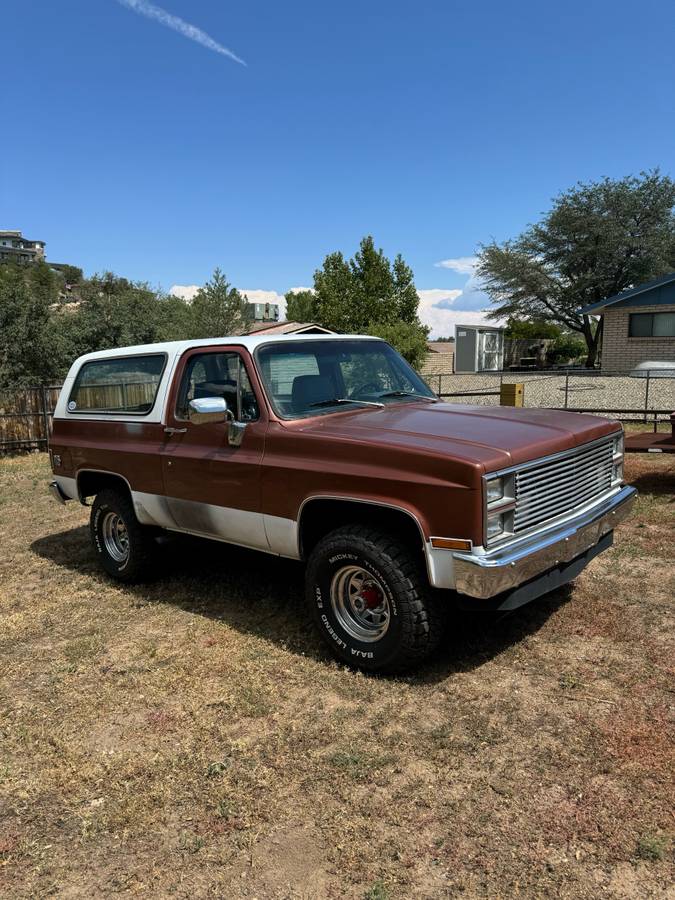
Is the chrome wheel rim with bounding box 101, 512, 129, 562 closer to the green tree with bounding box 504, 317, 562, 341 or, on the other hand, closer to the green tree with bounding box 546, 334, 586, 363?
the green tree with bounding box 504, 317, 562, 341

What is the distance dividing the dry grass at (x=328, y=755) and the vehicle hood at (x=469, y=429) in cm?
131

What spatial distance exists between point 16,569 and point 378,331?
21781mm

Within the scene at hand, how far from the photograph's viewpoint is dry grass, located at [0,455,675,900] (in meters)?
2.44

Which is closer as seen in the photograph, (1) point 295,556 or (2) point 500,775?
(2) point 500,775

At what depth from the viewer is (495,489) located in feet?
10.9

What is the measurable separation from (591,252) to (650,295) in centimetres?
989

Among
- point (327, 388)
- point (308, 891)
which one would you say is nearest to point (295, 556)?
point (327, 388)

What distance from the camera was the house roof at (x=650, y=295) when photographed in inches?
934

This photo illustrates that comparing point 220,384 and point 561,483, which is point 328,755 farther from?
point 220,384

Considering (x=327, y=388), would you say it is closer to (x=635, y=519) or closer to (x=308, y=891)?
(x=308, y=891)

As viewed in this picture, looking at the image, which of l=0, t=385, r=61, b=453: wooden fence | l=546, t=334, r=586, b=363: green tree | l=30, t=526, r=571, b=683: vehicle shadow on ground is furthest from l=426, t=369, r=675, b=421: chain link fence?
l=546, t=334, r=586, b=363: green tree

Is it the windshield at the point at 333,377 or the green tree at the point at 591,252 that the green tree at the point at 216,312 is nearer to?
the green tree at the point at 591,252

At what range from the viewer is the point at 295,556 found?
162 inches

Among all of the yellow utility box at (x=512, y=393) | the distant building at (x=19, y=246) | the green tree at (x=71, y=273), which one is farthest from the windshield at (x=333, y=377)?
the distant building at (x=19, y=246)
